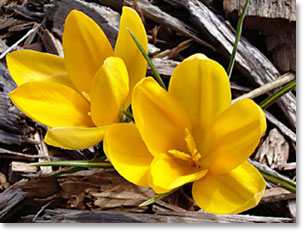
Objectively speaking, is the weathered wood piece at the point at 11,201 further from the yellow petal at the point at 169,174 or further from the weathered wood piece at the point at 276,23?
the weathered wood piece at the point at 276,23

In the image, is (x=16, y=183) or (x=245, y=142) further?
(x=16, y=183)

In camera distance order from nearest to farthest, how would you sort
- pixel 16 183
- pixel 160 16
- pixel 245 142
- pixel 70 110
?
pixel 245 142 → pixel 70 110 → pixel 16 183 → pixel 160 16

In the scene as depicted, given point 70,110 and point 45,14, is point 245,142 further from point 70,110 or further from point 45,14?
point 45,14

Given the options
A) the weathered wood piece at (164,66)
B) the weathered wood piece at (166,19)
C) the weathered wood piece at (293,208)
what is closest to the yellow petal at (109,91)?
the weathered wood piece at (164,66)

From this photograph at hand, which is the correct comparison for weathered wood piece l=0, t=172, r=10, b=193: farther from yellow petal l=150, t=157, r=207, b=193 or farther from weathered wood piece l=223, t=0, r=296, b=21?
weathered wood piece l=223, t=0, r=296, b=21

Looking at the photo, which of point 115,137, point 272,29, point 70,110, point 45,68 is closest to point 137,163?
point 115,137

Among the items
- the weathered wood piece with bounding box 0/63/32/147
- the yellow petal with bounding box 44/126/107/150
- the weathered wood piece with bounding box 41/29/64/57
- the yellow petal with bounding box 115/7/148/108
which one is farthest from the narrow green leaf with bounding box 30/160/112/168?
the weathered wood piece with bounding box 41/29/64/57
